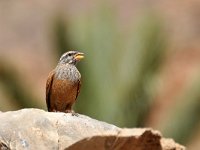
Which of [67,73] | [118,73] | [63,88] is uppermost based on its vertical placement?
[67,73]

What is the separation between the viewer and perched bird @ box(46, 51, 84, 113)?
441 inches

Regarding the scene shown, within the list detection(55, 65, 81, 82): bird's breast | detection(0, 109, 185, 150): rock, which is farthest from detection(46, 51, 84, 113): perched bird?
detection(0, 109, 185, 150): rock

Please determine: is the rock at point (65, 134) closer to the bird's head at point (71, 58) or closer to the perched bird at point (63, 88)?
the perched bird at point (63, 88)

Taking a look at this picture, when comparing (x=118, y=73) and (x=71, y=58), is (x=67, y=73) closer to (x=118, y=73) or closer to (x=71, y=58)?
(x=71, y=58)

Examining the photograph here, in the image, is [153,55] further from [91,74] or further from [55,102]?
[55,102]

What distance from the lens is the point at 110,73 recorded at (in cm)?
1850

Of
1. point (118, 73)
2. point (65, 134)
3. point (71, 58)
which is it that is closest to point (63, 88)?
point (71, 58)

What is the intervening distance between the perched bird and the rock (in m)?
1.56

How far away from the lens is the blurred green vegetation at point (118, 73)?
17844 millimetres

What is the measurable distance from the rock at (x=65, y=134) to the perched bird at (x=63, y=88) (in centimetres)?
156

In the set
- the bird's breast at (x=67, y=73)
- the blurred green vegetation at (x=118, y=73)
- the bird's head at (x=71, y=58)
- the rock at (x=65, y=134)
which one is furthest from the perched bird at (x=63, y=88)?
the blurred green vegetation at (x=118, y=73)

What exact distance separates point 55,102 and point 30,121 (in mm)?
2381

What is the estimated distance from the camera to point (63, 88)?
1125 centimetres

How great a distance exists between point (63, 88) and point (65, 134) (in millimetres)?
2277
